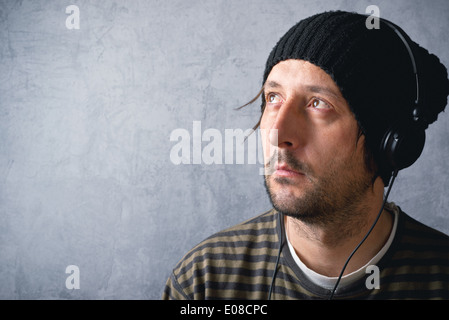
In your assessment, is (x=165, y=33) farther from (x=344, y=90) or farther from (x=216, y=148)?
(x=344, y=90)

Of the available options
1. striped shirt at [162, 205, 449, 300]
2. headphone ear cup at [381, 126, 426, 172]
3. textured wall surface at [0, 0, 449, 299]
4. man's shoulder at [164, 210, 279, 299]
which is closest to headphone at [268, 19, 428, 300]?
headphone ear cup at [381, 126, 426, 172]

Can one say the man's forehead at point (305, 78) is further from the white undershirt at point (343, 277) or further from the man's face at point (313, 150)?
the white undershirt at point (343, 277)

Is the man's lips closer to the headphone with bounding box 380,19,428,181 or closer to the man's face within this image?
the man's face

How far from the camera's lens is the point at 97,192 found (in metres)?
1.59

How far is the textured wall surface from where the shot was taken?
4.82 ft

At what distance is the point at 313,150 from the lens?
2.56ft

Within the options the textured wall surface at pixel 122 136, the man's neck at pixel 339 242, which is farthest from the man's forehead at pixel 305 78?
the textured wall surface at pixel 122 136

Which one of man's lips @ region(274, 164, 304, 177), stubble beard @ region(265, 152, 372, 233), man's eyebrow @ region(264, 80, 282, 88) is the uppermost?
man's eyebrow @ region(264, 80, 282, 88)

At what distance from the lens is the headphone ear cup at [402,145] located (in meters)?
0.75

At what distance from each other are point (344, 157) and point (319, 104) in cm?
14

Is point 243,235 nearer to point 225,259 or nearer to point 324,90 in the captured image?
point 225,259

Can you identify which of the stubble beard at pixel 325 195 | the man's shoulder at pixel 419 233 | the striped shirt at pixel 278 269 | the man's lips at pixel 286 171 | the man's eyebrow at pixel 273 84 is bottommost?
the striped shirt at pixel 278 269

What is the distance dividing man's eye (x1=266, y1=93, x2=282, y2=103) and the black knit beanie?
104mm

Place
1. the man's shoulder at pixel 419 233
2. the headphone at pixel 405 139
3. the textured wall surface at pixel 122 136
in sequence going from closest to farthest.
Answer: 1. the headphone at pixel 405 139
2. the man's shoulder at pixel 419 233
3. the textured wall surface at pixel 122 136
